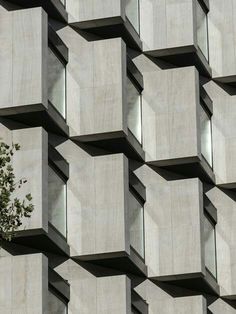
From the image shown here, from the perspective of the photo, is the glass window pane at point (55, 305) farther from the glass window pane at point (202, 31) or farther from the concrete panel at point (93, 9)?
the glass window pane at point (202, 31)

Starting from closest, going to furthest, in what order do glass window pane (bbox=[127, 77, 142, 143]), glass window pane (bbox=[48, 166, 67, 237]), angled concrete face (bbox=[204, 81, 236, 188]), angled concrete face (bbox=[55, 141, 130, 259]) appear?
glass window pane (bbox=[48, 166, 67, 237]), angled concrete face (bbox=[55, 141, 130, 259]), glass window pane (bbox=[127, 77, 142, 143]), angled concrete face (bbox=[204, 81, 236, 188])

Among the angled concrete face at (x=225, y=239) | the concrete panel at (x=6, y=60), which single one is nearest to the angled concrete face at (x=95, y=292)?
the concrete panel at (x=6, y=60)

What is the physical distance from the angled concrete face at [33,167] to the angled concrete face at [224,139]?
10106 mm

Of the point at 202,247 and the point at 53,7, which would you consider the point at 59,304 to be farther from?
the point at 53,7

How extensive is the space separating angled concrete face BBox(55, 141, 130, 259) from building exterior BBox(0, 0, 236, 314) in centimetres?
4

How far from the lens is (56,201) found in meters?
48.8

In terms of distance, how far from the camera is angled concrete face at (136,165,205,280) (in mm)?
51594

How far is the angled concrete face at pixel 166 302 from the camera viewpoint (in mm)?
51281

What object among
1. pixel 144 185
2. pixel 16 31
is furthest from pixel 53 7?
pixel 144 185

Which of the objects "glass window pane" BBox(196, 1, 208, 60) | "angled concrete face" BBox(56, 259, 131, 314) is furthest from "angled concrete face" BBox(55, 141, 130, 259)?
"glass window pane" BBox(196, 1, 208, 60)

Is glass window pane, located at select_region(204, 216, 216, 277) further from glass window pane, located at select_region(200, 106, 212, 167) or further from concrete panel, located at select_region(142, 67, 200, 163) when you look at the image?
concrete panel, located at select_region(142, 67, 200, 163)

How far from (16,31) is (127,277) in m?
8.29

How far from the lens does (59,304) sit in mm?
47594

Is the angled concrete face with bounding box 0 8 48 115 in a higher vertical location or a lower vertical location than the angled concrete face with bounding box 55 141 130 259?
higher
